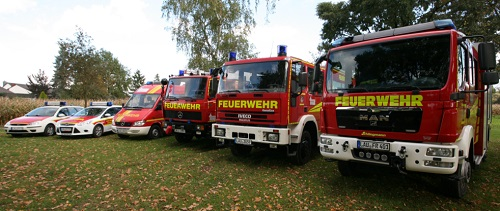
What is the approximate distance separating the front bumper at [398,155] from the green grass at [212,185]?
790 millimetres

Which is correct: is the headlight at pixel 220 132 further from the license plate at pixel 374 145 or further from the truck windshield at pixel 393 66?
the license plate at pixel 374 145

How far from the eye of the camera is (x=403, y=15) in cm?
1187

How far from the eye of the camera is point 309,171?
657cm

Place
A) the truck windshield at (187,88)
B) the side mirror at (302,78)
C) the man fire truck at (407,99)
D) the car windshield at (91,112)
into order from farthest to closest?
the car windshield at (91,112) < the truck windshield at (187,88) < the side mirror at (302,78) < the man fire truck at (407,99)

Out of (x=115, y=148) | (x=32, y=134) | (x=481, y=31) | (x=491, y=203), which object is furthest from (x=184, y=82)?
(x=481, y=31)

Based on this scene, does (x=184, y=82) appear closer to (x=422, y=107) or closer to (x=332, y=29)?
(x=422, y=107)

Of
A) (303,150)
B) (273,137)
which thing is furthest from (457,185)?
(273,137)

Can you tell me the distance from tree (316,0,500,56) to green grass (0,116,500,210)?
451cm

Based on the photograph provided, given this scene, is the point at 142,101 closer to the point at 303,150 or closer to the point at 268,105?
the point at 268,105

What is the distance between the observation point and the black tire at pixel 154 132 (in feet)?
37.8

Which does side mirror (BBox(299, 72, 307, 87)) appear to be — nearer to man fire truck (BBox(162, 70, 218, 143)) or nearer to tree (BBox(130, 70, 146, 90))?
man fire truck (BBox(162, 70, 218, 143))

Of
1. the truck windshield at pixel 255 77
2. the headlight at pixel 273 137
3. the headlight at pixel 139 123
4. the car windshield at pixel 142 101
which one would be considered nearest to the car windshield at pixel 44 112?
the car windshield at pixel 142 101

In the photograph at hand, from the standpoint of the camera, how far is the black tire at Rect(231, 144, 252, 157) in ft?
26.4

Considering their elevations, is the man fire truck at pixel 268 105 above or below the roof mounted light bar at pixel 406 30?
below
